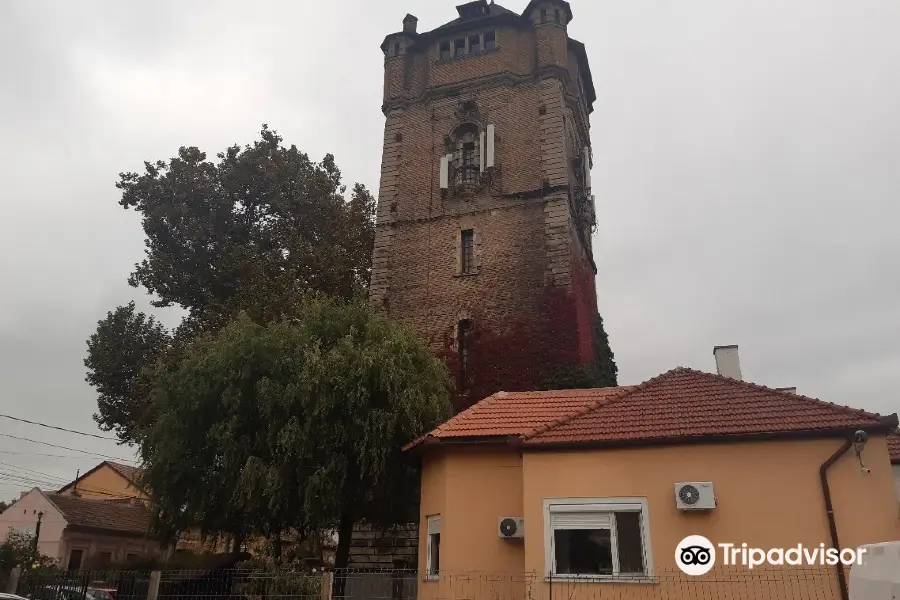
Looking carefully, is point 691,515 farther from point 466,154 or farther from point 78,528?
point 78,528

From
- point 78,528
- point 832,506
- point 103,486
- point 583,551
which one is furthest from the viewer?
point 103,486

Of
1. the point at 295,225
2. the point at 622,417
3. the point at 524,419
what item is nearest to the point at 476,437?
the point at 524,419

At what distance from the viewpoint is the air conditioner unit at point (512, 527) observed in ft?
36.4

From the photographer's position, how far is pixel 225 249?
27422 millimetres

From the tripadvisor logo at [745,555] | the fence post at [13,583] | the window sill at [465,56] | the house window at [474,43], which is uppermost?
the house window at [474,43]

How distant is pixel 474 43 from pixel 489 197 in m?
7.38

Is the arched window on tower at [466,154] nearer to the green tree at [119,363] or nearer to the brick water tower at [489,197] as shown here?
the brick water tower at [489,197]

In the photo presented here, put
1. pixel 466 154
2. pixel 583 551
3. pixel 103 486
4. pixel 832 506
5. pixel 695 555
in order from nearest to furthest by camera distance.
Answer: pixel 832 506, pixel 695 555, pixel 583 551, pixel 466 154, pixel 103 486

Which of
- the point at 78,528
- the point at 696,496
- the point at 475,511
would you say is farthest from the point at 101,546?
the point at 696,496

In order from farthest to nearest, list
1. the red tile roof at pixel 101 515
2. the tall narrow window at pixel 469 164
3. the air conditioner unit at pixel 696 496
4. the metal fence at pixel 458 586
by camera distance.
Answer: the red tile roof at pixel 101 515, the tall narrow window at pixel 469 164, the air conditioner unit at pixel 696 496, the metal fence at pixel 458 586

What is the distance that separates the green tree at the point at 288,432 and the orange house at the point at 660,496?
9.52 ft

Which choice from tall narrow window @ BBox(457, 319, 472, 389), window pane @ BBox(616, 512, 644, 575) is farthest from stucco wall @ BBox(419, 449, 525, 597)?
tall narrow window @ BBox(457, 319, 472, 389)

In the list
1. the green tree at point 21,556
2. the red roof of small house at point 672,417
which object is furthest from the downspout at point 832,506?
the green tree at point 21,556

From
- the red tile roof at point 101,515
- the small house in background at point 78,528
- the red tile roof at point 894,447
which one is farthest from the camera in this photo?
the red tile roof at point 101,515
